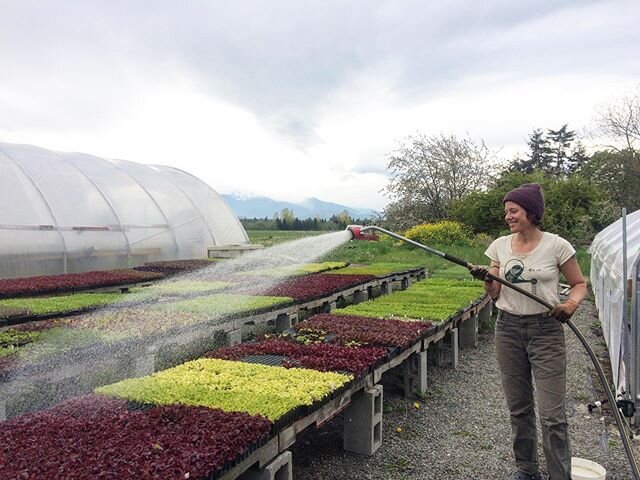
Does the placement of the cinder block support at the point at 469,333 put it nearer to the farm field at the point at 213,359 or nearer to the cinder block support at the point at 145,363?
the farm field at the point at 213,359

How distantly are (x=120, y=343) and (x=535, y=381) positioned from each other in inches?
157

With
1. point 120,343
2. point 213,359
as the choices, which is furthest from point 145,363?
point 213,359

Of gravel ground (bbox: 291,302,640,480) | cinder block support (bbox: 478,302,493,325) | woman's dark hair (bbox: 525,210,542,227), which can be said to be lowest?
gravel ground (bbox: 291,302,640,480)

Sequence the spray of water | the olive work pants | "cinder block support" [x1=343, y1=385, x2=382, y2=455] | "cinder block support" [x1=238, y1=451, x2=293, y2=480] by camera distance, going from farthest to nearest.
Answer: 1. the spray of water
2. "cinder block support" [x1=343, y1=385, x2=382, y2=455]
3. the olive work pants
4. "cinder block support" [x1=238, y1=451, x2=293, y2=480]

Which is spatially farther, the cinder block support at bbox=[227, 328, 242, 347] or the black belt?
the cinder block support at bbox=[227, 328, 242, 347]

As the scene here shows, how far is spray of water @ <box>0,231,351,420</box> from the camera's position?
4.70 m

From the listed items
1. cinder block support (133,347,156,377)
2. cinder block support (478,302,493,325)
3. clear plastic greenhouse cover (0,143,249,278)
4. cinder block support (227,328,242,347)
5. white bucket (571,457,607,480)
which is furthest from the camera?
clear plastic greenhouse cover (0,143,249,278)

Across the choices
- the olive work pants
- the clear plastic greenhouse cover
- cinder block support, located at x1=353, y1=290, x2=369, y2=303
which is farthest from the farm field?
the clear plastic greenhouse cover

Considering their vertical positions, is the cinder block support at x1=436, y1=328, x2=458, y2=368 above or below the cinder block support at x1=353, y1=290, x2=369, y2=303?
below

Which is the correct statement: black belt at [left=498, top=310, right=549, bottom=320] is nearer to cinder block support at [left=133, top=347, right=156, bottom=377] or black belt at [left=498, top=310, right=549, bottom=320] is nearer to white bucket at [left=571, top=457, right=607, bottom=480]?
white bucket at [left=571, top=457, right=607, bottom=480]

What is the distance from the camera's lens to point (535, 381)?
11.4 feet

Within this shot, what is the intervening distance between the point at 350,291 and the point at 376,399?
5.47m

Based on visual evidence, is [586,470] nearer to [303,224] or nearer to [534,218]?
[534,218]

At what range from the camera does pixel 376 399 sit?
4.61 m
